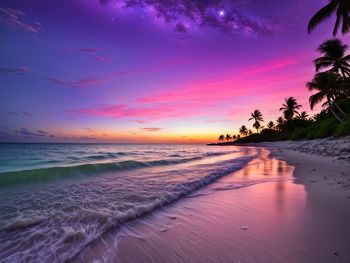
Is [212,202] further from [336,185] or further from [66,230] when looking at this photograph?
[336,185]

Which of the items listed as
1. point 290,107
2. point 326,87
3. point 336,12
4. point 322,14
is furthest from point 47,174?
point 290,107

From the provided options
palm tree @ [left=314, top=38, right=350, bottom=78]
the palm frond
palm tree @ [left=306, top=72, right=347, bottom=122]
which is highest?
palm tree @ [left=314, top=38, right=350, bottom=78]

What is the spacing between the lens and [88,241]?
300 cm

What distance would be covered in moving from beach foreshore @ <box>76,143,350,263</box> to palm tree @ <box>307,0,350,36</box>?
704 inches

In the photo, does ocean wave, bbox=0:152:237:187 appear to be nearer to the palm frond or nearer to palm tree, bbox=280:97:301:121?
the palm frond

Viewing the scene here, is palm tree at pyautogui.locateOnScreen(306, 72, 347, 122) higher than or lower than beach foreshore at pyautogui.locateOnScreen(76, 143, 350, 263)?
higher

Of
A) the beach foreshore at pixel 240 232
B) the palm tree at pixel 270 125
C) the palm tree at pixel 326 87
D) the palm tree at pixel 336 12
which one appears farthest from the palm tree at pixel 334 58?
the palm tree at pixel 270 125

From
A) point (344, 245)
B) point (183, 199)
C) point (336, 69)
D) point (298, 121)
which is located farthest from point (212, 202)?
point (298, 121)

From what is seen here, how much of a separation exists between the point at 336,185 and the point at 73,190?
25.9 ft

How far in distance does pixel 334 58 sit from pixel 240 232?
37367mm

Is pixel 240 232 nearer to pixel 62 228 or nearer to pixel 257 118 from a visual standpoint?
pixel 62 228

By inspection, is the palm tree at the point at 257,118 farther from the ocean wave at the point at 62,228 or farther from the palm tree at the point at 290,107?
the ocean wave at the point at 62,228

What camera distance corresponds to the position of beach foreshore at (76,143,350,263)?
8.27 feet

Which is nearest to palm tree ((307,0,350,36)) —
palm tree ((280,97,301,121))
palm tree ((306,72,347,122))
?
palm tree ((306,72,347,122))
